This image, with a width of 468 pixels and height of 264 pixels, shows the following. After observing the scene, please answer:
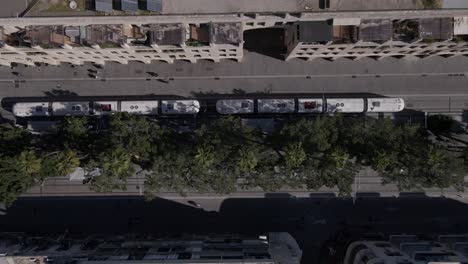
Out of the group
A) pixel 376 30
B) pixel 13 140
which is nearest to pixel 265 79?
pixel 376 30

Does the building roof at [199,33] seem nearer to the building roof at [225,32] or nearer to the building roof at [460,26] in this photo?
the building roof at [225,32]

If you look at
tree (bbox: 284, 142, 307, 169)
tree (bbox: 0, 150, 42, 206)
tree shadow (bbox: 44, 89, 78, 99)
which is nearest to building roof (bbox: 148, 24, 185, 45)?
tree (bbox: 284, 142, 307, 169)

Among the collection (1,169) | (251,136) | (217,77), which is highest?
(217,77)

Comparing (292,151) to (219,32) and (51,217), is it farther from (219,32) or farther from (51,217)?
(51,217)

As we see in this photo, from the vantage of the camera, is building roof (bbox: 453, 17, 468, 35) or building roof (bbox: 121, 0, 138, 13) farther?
building roof (bbox: 453, 17, 468, 35)

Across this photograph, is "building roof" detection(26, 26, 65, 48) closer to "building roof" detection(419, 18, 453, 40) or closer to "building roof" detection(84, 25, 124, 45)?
"building roof" detection(84, 25, 124, 45)

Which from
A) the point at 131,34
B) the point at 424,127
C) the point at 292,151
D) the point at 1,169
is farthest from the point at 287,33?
the point at 1,169

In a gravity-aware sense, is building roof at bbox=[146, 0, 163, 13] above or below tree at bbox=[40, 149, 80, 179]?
above
